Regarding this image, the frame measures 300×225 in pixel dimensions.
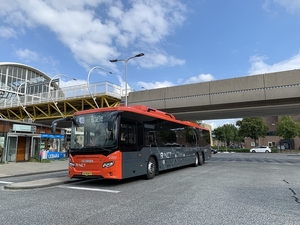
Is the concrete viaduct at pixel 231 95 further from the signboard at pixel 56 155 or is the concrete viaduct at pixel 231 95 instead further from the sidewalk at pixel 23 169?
the sidewalk at pixel 23 169

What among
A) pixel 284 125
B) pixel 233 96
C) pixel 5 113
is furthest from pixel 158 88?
pixel 284 125

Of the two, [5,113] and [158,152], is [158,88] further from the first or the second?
[5,113]

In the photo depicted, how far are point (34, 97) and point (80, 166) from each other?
26251 millimetres

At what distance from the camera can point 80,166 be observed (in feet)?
31.2

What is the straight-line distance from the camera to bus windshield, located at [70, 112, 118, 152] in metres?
9.19

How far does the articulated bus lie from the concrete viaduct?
31.5 feet

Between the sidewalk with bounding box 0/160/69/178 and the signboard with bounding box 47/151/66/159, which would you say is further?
the signboard with bounding box 47/151/66/159

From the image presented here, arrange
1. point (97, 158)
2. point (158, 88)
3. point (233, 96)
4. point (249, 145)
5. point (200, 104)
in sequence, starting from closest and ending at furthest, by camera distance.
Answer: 1. point (97, 158)
2. point (233, 96)
3. point (200, 104)
4. point (158, 88)
5. point (249, 145)

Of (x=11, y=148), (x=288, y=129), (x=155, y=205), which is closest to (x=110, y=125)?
(x=155, y=205)

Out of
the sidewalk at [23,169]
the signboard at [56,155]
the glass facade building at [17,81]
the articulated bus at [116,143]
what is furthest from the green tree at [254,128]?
the articulated bus at [116,143]

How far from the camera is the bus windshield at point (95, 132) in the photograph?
919 centimetres

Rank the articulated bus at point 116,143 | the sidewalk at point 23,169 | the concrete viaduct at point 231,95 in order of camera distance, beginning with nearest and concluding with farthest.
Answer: the articulated bus at point 116,143, the sidewalk at point 23,169, the concrete viaduct at point 231,95

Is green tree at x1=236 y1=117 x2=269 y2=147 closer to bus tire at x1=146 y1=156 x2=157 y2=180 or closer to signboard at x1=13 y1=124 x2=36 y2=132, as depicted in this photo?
signboard at x1=13 y1=124 x2=36 y2=132

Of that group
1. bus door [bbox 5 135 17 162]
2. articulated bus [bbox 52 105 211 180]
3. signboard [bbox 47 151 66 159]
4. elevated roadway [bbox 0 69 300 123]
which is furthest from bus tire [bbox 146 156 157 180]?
signboard [bbox 47 151 66 159]
